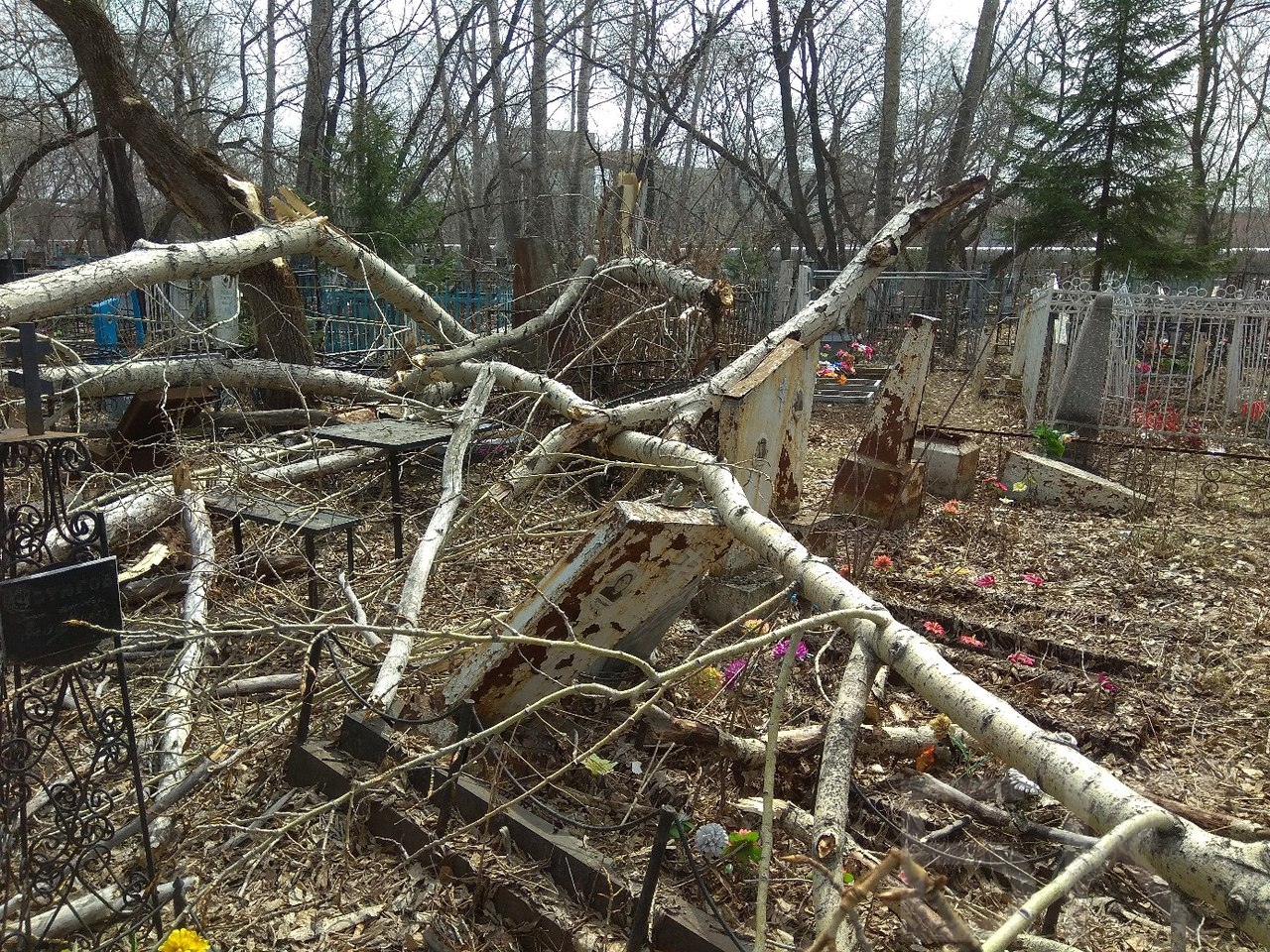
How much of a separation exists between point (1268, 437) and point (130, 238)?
15.9 meters

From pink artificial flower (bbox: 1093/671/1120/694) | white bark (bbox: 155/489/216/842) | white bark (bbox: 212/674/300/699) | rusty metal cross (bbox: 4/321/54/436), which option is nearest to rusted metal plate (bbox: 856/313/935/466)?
pink artificial flower (bbox: 1093/671/1120/694)

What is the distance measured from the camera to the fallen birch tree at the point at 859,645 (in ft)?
5.51

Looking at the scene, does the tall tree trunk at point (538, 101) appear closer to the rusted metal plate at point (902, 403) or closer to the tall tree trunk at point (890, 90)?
the tall tree trunk at point (890, 90)

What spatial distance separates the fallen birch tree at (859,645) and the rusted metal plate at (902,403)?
3.04 ft

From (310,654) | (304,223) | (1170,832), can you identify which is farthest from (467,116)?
(1170,832)

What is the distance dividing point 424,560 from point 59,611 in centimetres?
173

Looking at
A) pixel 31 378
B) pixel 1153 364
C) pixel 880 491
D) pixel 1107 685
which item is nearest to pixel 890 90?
pixel 1153 364

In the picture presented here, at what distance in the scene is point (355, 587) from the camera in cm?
483

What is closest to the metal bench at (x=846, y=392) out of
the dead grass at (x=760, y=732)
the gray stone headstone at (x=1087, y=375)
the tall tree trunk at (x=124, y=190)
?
the gray stone headstone at (x=1087, y=375)

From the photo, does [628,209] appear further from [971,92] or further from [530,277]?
[971,92]

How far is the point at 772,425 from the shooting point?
5.05m

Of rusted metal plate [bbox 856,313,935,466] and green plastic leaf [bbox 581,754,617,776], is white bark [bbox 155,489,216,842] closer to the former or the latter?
green plastic leaf [bbox 581,754,617,776]

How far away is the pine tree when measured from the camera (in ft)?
50.6

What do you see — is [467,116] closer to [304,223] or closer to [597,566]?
[304,223]
